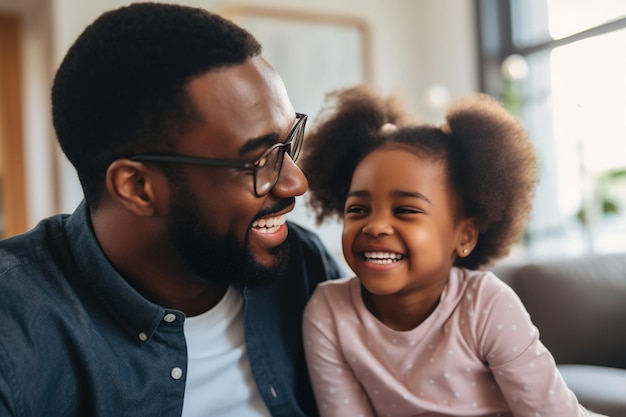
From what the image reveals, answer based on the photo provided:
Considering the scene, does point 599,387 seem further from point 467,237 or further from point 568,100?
point 568,100

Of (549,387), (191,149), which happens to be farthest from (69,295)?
(549,387)

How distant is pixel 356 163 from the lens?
1462 millimetres

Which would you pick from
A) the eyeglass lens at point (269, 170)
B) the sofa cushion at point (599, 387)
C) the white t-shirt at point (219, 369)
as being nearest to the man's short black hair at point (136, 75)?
the eyeglass lens at point (269, 170)

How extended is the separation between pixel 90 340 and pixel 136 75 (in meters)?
0.44

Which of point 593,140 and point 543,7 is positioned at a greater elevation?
point 543,7

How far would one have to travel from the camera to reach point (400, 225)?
126cm

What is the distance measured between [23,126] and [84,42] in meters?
4.68

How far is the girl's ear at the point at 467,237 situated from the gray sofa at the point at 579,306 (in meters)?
0.50

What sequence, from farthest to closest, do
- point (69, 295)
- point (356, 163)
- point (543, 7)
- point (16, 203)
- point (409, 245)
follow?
point (16, 203) → point (543, 7) → point (356, 163) → point (409, 245) → point (69, 295)

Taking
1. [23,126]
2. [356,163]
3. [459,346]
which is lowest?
[459,346]

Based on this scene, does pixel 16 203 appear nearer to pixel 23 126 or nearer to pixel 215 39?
pixel 23 126

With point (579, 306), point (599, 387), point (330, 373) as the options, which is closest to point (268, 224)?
point (330, 373)

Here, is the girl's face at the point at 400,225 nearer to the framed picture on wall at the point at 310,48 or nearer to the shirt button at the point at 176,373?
the shirt button at the point at 176,373

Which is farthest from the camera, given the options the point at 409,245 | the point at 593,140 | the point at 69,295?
the point at 593,140
